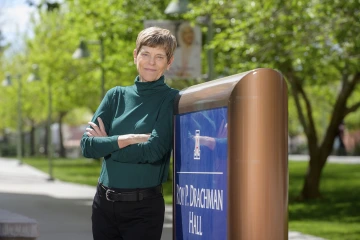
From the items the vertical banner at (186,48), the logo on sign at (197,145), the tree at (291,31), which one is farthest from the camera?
the vertical banner at (186,48)

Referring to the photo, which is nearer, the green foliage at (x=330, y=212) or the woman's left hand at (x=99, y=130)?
the woman's left hand at (x=99, y=130)

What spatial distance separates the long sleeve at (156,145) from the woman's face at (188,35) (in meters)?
15.1

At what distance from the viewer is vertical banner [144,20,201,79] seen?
19.4m

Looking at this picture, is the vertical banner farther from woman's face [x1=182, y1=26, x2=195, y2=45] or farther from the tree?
the tree

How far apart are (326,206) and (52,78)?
2078 cm

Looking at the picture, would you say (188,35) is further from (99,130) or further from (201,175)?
(201,175)

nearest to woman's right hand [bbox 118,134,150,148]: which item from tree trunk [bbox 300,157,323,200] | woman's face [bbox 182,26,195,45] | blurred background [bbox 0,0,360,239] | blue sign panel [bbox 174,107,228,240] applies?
blue sign panel [bbox 174,107,228,240]

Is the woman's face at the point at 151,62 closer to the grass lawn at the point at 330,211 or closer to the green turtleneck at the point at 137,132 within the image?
the green turtleneck at the point at 137,132

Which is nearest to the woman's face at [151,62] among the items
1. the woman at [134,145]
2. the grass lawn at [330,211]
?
the woman at [134,145]

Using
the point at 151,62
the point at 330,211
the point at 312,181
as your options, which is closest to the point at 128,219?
the point at 151,62

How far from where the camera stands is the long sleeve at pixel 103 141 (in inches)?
177

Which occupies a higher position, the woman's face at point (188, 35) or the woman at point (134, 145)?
the woman's face at point (188, 35)

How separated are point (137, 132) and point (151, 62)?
0.31 metres

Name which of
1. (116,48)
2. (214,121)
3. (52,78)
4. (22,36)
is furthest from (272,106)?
(22,36)
